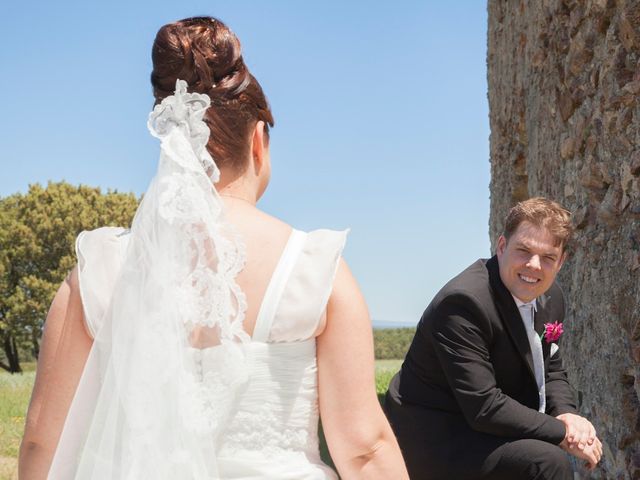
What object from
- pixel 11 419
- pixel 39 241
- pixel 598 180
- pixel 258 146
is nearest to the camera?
pixel 258 146

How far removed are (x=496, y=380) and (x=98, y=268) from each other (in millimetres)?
2117

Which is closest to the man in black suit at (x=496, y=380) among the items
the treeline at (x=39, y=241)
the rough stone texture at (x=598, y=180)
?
the rough stone texture at (x=598, y=180)

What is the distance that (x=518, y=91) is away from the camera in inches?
287

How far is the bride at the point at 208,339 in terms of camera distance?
185 cm

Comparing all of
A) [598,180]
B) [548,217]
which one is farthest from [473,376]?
[598,180]

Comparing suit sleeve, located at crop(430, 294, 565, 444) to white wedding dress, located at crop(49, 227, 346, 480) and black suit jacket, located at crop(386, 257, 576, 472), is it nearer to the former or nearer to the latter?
black suit jacket, located at crop(386, 257, 576, 472)

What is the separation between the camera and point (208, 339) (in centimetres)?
189

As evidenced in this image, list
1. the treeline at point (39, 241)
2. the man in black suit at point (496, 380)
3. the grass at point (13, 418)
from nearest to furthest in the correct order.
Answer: the man in black suit at point (496, 380)
the grass at point (13, 418)
the treeline at point (39, 241)

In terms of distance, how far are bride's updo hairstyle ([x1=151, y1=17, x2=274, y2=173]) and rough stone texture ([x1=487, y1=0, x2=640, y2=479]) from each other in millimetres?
2723

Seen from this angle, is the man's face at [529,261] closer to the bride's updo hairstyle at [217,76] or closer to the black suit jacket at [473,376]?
the black suit jacket at [473,376]

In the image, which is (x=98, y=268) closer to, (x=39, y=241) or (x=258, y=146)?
(x=258, y=146)

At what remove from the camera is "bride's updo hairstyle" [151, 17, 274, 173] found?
6.28 ft

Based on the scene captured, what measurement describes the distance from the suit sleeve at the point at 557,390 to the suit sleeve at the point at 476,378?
11.1 inches

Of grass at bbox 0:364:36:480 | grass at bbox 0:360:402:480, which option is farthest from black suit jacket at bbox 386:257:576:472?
grass at bbox 0:364:36:480
